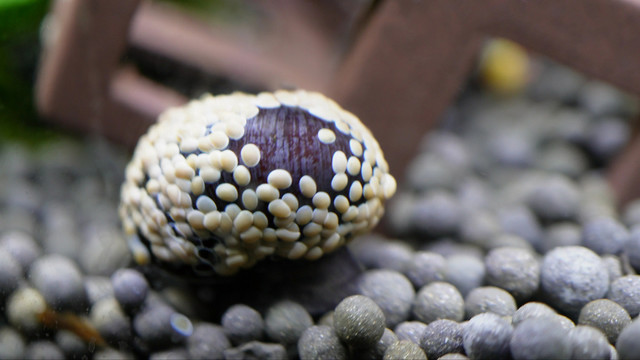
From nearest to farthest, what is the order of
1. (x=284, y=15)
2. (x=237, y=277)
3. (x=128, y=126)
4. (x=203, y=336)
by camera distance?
(x=203, y=336), (x=237, y=277), (x=128, y=126), (x=284, y=15)

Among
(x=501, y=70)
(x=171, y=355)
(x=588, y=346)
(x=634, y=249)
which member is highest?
(x=501, y=70)

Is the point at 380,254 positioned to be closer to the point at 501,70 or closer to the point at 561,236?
the point at 561,236

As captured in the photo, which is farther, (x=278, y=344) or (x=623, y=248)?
(x=623, y=248)

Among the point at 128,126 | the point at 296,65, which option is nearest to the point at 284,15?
the point at 296,65

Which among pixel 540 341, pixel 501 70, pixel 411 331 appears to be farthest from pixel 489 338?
pixel 501 70

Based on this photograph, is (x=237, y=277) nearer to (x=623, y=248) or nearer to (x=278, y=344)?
(x=278, y=344)

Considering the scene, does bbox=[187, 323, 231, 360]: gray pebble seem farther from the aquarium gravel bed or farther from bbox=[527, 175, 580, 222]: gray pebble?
bbox=[527, 175, 580, 222]: gray pebble

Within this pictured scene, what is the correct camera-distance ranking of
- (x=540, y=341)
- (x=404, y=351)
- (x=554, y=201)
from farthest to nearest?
1. (x=554, y=201)
2. (x=404, y=351)
3. (x=540, y=341)
